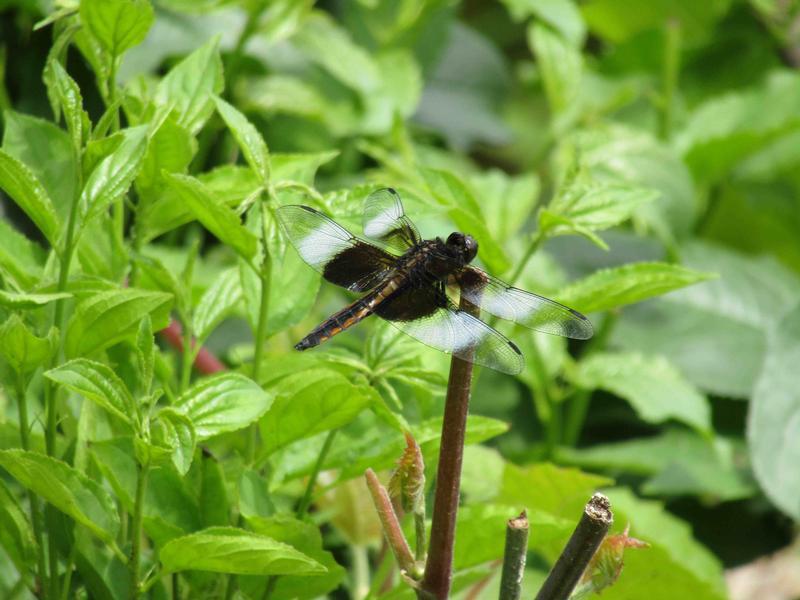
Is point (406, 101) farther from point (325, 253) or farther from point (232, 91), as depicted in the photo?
point (325, 253)

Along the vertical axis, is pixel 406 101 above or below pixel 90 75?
below

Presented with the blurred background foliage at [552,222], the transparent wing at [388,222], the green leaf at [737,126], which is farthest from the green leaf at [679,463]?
the transparent wing at [388,222]

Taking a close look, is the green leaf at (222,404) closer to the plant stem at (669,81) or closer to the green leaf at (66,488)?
the green leaf at (66,488)

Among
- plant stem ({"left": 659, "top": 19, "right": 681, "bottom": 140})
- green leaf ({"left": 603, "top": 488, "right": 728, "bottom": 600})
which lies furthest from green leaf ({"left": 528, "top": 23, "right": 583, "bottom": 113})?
green leaf ({"left": 603, "top": 488, "right": 728, "bottom": 600})

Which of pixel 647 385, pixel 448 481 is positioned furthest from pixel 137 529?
pixel 647 385

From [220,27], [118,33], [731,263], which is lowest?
[731,263]

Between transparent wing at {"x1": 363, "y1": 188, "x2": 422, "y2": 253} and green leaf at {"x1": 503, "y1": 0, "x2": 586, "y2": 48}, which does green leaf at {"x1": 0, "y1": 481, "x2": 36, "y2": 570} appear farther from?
green leaf at {"x1": 503, "y1": 0, "x2": 586, "y2": 48}

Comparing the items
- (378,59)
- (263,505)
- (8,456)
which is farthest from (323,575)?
(378,59)
